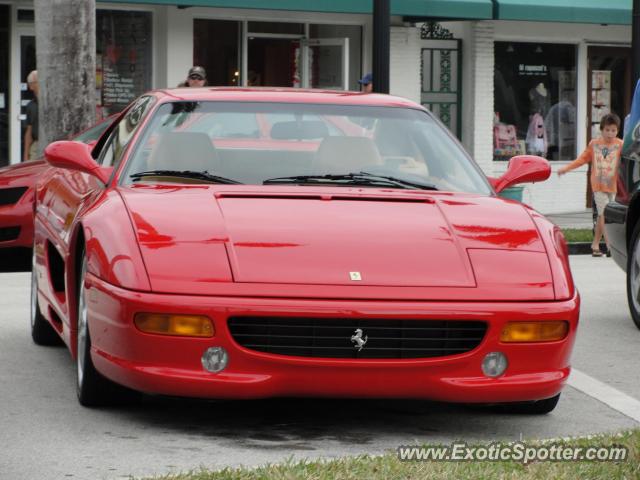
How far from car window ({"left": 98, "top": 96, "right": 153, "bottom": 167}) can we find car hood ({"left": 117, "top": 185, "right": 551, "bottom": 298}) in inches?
28.9

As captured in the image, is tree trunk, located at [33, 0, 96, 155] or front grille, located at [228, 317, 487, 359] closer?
front grille, located at [228, 317, 487, 359]

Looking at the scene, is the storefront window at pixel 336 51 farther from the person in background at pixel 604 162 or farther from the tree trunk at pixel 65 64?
the tree trunk at pixel 65 64

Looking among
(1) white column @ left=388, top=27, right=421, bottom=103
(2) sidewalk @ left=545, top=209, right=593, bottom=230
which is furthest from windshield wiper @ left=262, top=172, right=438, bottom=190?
(1) white column @ left=388, top=27, right=421, bottom=103

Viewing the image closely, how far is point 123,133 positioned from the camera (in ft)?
25.5

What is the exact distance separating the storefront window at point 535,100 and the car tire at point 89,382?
55.2 feet

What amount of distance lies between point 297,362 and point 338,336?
19cm

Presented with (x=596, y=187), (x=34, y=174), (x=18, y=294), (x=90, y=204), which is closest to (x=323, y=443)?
(x=90, y=204)

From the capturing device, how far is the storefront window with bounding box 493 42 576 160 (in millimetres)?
23109

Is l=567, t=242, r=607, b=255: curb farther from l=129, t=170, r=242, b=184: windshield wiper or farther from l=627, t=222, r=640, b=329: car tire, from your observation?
l=129, t=170, r=242, b=184: windshield wiper

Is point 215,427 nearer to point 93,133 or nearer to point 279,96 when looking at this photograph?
point 279,96

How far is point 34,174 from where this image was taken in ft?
45.2

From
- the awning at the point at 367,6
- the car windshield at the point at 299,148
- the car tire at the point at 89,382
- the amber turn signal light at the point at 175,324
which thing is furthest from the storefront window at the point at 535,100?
the amber turn signal light at the point at 175,324

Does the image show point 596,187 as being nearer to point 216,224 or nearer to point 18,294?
point 18,294

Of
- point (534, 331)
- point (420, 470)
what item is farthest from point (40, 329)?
point (420, 470)
